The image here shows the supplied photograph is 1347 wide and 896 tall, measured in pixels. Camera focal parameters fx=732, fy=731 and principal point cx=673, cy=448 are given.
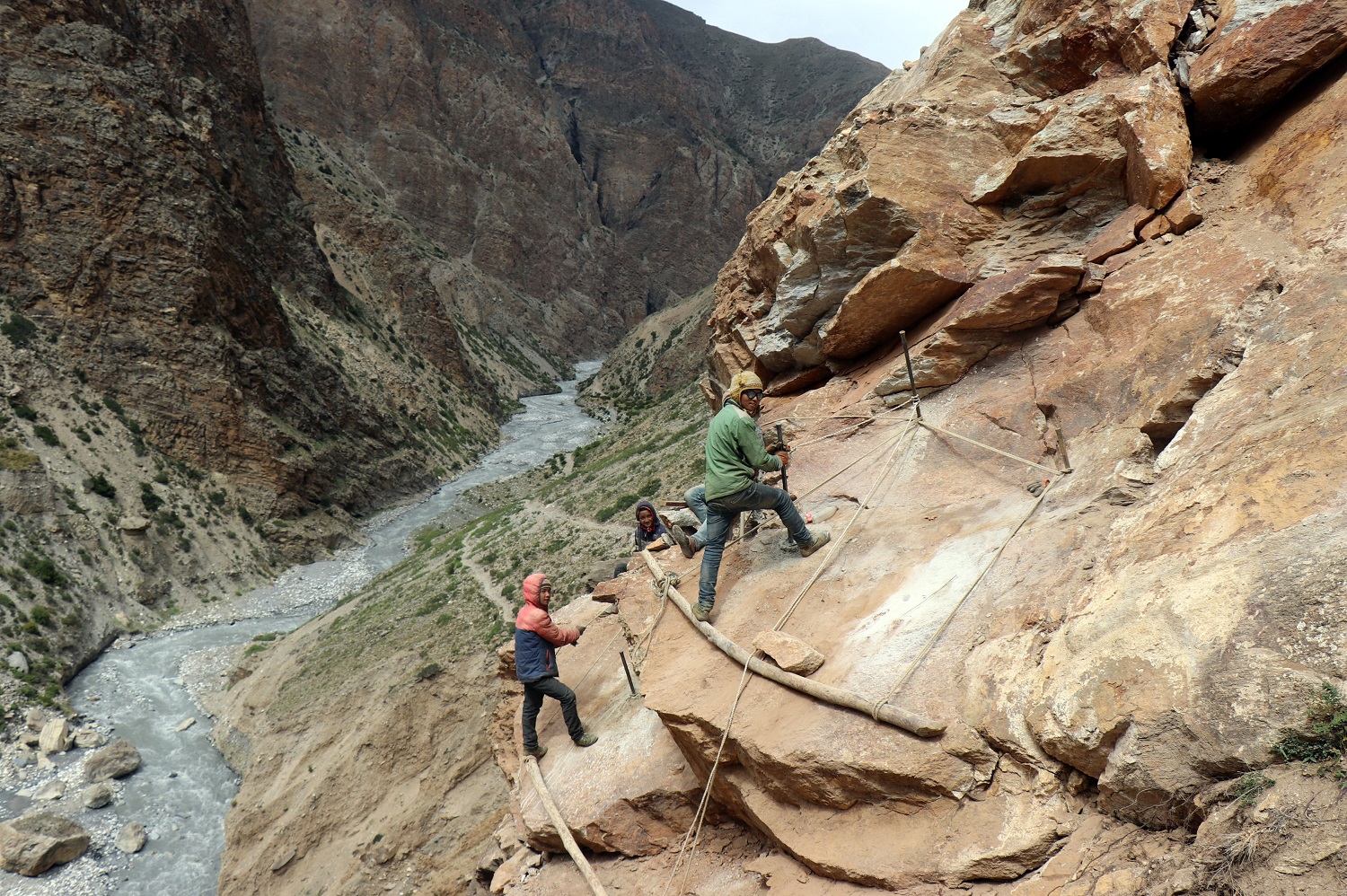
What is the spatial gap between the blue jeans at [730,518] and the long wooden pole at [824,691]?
41 cm

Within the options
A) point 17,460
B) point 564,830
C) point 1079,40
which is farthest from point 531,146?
point 564,830

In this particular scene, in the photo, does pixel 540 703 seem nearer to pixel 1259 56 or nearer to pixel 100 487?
pixel 1259 56

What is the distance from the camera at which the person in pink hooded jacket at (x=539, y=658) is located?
7.54 meters

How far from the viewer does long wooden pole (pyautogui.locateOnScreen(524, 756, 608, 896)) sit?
6.02 metres

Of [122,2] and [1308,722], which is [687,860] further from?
[122,2]

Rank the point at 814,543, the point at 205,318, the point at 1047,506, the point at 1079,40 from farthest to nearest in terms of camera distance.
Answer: the point at 205,318 → the point at 1079,40 → the point at 814,543 → the point at 1047,506

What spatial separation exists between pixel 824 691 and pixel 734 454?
251 cm

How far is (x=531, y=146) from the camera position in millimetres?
114062

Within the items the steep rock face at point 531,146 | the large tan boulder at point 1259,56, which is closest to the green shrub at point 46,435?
the steep rock face at point 531,146

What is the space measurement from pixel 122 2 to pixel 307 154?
31021 mm

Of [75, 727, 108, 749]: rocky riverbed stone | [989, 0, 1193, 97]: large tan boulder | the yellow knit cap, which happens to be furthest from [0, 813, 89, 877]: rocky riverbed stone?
[989, 0, 1193, 97]: large tan boulder

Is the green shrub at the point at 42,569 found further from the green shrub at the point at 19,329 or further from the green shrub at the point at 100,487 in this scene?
the green shrub at the point at 19,329

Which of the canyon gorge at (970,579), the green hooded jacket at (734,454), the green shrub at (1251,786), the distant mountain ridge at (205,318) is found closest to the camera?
the green shrub at (1251,786)

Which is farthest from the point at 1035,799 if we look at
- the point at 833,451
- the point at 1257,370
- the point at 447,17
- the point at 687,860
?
the point at 447,17
